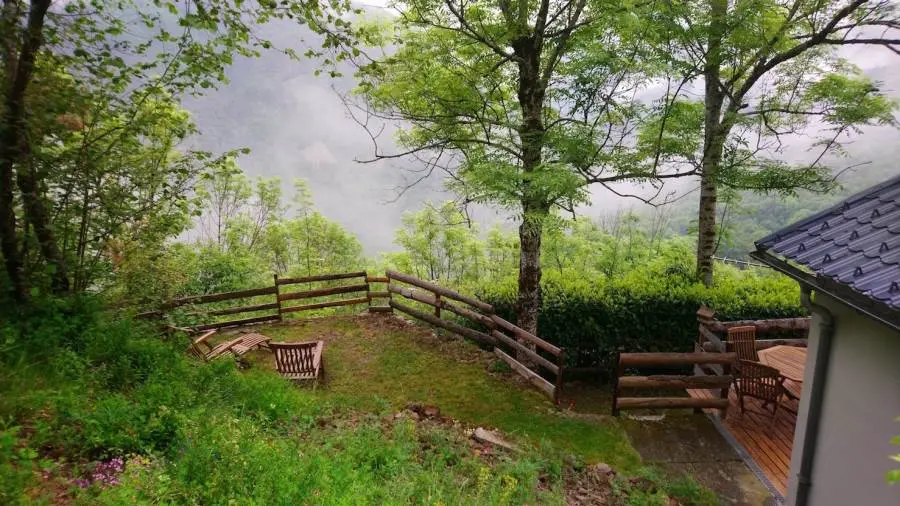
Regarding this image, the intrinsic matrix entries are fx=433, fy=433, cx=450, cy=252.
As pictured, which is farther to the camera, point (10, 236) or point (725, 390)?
point (725, 390)

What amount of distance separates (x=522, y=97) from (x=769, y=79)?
6.11 m

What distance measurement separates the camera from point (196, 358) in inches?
272

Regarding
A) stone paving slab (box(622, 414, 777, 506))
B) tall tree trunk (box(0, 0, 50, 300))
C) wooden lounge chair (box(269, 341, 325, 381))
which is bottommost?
stone paving slab (box(622, 414, 777, 506))

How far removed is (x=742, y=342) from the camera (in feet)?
23.8

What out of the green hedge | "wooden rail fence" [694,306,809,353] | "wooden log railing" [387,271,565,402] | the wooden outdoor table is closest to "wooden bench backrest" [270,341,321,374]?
"wooden log railing" [387,271,565,402]

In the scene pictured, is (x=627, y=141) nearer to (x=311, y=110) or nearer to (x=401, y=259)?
(x=401, y=259)

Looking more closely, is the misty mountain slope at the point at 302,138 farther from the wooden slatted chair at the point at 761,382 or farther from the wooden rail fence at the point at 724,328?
the wooden slatted chair at the point at 761,382

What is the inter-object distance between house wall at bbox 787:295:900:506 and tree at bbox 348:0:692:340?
10.5 ft

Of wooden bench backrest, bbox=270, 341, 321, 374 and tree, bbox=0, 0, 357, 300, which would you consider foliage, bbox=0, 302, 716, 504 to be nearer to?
wooden bench backrest, bbox=270, 341, 321, 374

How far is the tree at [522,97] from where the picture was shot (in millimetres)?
5984

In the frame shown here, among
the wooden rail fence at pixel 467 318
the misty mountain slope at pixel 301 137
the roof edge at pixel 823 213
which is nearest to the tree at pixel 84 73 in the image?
the wooden rail fence at pixel 467 318

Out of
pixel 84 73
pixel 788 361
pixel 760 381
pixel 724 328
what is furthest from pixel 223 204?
pixel 788 361

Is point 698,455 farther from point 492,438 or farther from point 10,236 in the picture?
point 10,236

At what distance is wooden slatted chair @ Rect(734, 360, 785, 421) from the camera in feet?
20.9
